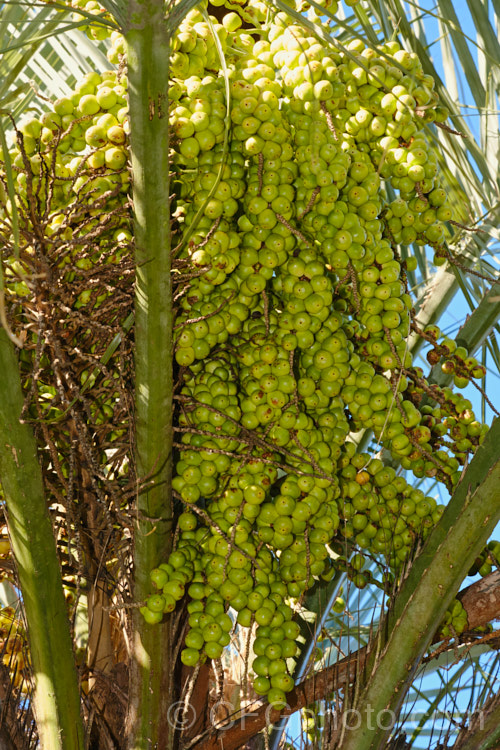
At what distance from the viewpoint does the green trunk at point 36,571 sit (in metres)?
1.27

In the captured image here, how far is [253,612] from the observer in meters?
1.33

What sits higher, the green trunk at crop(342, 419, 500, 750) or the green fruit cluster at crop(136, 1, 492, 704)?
the green fruit cluster at crop(136, 1, 492, 704)

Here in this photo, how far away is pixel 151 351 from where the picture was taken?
124 centimetres

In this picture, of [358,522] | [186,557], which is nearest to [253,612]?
[186,557]

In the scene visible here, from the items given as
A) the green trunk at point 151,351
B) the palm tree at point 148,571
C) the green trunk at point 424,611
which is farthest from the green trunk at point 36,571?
the green trunk at point 424,611

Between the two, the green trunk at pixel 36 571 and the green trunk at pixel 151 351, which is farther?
the green trunk at pixel 36 571

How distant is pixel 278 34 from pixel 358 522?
37.3 inches

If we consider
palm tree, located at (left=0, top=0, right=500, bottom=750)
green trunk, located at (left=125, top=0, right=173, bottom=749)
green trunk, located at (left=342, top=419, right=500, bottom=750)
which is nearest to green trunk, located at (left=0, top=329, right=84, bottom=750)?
palm tree, located at (left=0, top=0, right=500, bottom=750)

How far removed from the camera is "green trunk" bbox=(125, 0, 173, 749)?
1.03 m

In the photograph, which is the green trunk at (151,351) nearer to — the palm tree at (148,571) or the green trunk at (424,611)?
the palm tree at (148,571)

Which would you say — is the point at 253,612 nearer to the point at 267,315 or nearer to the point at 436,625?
the point at 436,625

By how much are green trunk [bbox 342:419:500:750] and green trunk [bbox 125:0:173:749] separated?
0.37m

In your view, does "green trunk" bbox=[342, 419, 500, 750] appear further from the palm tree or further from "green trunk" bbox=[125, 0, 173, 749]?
"green trunk" bbox=[125, 0, 173, 749]

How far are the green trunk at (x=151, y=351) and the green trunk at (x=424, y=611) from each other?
1.23 feet
